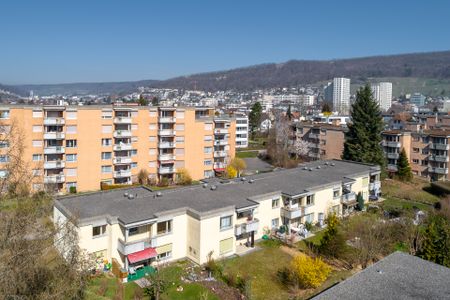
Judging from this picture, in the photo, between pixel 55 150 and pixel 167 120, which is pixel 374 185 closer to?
pixel 167 120

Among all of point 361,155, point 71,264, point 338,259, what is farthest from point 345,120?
point 71,264


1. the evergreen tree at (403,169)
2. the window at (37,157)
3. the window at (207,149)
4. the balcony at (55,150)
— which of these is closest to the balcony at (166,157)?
the window at (207,149)

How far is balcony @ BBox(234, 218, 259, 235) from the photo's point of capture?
30094 mm

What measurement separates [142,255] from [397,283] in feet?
49.8

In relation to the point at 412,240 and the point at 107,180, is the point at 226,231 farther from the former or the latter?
the point at 107,180

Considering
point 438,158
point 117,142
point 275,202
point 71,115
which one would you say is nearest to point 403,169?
point 438,158

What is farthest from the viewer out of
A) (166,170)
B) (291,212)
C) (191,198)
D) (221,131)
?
(221,131)

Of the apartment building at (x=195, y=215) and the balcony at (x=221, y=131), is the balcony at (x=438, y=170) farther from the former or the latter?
the balcony at (x=221, y=131)

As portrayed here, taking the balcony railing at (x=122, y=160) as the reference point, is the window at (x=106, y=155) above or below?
above

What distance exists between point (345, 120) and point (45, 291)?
83.3 metres

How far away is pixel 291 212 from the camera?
34.0 m

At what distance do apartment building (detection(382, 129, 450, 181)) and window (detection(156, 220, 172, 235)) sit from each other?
42952 mm

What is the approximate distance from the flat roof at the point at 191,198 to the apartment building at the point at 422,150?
2184 centimetres

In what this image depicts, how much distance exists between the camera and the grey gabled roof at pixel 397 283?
17844 millimetres
